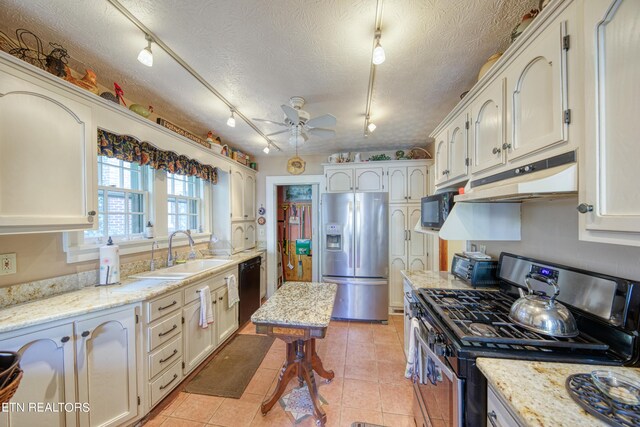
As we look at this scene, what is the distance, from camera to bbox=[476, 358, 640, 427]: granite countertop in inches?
25.5

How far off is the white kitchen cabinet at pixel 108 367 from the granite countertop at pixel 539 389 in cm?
202

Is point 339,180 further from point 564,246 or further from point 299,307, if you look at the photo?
point 564,246

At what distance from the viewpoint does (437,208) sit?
207cm

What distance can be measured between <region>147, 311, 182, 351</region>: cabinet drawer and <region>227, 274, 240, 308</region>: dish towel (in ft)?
2.31

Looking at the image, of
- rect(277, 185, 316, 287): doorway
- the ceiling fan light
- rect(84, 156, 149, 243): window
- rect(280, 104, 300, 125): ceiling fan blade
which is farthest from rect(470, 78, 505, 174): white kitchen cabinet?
rect(277, 185, 316, 287): doorway

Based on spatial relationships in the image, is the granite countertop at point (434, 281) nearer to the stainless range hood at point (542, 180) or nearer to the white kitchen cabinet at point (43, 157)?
the stainless range hood at point (542, 180)

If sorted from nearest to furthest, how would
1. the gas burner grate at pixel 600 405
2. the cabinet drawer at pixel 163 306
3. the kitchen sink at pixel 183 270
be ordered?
the gas burner grate at pixel 600 405, the cabinet drawer at pixel 163 306, the kitchen sink at pixel 183 270

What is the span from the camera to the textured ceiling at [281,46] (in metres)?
1.27

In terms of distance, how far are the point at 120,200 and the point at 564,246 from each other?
3335 mm

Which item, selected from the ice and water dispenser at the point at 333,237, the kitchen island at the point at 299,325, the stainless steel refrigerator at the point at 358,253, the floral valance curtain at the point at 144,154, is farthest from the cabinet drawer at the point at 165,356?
the ice and water dispenser at the point at 333,237

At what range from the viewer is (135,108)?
2061 millimetres

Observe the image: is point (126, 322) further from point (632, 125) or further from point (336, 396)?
point (632, 125)

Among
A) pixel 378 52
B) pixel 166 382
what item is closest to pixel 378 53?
pixel 378 52

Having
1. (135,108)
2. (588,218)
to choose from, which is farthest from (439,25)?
(135,108)
